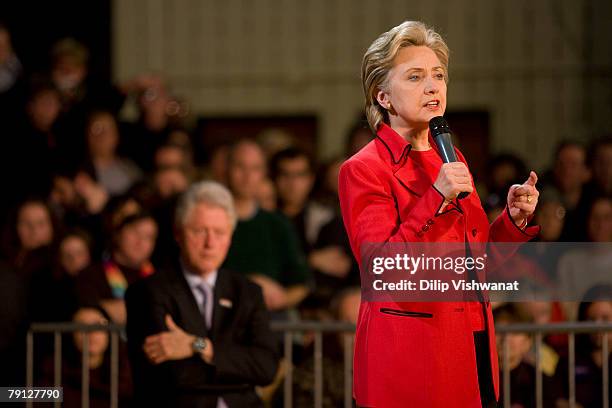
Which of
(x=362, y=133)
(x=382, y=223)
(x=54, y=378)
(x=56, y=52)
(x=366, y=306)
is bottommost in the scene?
(x=54, y=378)

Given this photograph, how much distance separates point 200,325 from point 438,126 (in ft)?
6.28

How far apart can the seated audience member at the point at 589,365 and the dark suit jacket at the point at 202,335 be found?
54.8 inches

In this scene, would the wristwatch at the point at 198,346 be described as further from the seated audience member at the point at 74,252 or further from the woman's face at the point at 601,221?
the woman's face at the point at 601,221

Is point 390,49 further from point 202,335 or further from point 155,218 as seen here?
point 155,218

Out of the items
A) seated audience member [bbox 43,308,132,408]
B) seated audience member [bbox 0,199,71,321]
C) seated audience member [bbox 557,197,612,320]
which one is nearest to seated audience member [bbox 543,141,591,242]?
seated audience member [bbox 557,197,612,320]

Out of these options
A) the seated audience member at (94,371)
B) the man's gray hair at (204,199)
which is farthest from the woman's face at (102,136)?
the man's gray hair at (204,199)

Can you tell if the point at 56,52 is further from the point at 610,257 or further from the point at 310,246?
the point at 610,257

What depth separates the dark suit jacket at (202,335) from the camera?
4477 millimetres

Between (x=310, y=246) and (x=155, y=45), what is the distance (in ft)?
14.5

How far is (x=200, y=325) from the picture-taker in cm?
457

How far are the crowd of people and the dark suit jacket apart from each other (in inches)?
27.4

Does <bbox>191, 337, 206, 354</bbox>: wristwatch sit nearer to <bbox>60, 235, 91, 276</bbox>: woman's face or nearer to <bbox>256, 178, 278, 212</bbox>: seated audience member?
<bbox>60, 235, 91, 276</bbox>: woman's face

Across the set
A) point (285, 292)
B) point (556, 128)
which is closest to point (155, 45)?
point (556, 128)

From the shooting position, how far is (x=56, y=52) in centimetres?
874
